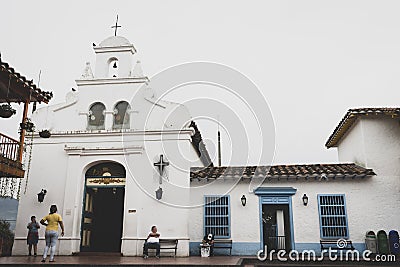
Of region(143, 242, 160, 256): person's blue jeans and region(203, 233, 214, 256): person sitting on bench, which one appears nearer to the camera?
region(143, 242, 160, 256): person's blue jeans

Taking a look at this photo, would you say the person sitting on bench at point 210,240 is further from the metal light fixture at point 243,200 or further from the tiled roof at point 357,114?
the tiled roof at point 357,114

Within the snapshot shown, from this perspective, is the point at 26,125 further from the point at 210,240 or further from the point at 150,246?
the point at 210,240

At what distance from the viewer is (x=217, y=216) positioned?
14664 mm

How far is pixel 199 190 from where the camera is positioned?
15.0 metres

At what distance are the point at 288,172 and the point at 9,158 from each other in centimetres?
953

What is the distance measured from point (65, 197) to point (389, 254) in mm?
11228

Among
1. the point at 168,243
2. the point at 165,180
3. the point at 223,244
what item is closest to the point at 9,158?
the point at 165,180

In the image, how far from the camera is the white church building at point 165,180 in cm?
1365

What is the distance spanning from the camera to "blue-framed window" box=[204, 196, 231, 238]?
14.5 m

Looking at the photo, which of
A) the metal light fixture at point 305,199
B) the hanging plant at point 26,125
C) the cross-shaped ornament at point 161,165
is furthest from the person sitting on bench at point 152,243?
the metal light fixture at point 305,199

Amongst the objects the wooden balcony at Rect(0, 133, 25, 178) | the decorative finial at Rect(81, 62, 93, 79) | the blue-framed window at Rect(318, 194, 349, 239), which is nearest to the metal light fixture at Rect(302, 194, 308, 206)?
the blue-framed window at Rect(318, 194, 349, 239)

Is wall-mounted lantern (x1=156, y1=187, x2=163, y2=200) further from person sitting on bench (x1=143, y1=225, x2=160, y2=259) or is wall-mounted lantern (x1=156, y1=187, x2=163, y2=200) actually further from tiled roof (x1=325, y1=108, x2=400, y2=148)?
tiled roof (x1=325, y1=108, x2=400, y2=148)

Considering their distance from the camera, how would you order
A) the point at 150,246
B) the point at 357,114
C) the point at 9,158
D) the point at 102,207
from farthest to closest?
the point at 102,207 → the point at 357,114 → the point at 150,246 → the point at 9,158

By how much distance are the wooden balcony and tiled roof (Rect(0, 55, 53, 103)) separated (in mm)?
1429
